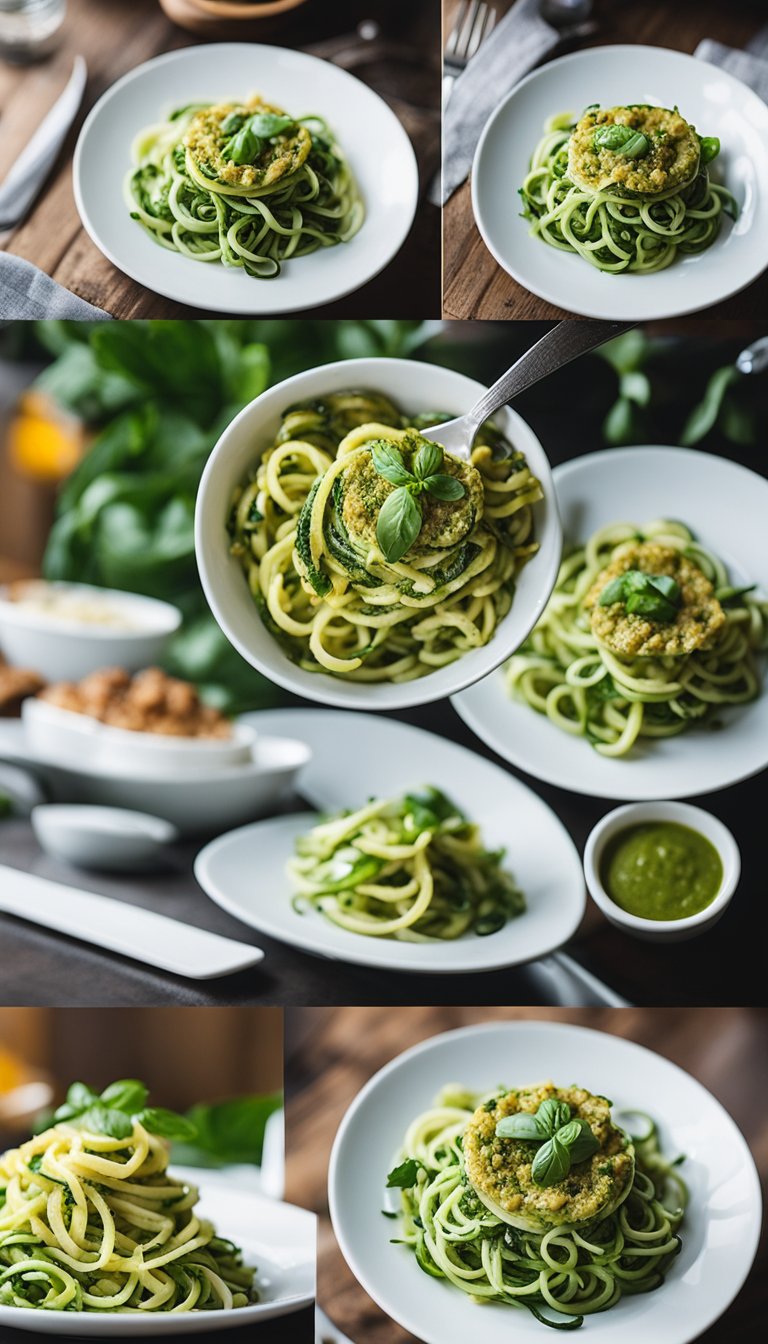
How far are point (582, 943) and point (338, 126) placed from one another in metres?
1.92

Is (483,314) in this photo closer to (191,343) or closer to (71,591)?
(191,343)

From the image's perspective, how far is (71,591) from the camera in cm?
347

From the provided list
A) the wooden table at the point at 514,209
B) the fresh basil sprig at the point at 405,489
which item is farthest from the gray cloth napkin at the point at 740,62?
the fresh basil sprig at the point at 405,489

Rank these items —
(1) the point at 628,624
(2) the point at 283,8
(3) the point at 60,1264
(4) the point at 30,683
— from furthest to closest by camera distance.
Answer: (4) the point at 30,683, (2) the point at 283,8, (1) the point at 628,624, (3) the point at 60,1264

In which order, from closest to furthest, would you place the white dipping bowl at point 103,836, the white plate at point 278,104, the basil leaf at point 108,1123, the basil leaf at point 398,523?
1. the basil leaf at point 398,523
2. the basil leaf at point 108,1123
3. the white plate at point 278,104
4. the white dipping bowl at point 103,836

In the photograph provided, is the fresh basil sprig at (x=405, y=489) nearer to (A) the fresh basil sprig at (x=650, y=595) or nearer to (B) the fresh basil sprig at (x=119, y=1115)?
(A) the fresh basil sprig at (x=650, y=595)

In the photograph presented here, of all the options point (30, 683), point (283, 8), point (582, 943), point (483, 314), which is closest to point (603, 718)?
point (582, 943)

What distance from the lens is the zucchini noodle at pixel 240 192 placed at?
2.67m

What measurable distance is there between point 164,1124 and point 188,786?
2.47 feet

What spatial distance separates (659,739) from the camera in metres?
2.90

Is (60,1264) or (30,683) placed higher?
(30,683)

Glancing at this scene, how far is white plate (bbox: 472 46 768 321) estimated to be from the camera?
9.12ft

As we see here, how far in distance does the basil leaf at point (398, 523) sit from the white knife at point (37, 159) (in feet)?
4.15

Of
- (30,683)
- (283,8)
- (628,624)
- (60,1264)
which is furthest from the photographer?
(30,683)
